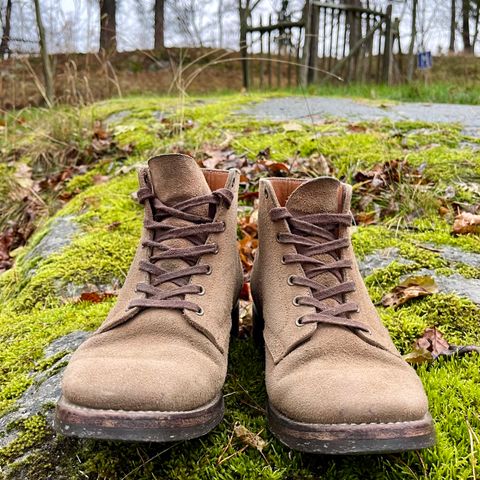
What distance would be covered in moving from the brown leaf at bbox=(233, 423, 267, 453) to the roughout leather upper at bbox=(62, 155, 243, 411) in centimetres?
12

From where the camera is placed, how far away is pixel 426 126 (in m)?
4.14

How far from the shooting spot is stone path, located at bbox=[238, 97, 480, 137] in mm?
4578

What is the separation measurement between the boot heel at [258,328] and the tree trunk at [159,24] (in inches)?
669

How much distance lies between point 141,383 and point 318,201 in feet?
2.50

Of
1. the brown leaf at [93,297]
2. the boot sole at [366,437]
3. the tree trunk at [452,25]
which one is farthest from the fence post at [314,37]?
the tree trunk at [452,25]

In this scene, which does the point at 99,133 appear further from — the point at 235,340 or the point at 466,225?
the point at 235,340

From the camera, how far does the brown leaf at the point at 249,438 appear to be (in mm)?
1270

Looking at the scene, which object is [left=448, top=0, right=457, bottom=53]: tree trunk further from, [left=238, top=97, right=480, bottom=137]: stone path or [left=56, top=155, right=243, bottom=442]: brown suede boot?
[left=56, top=155, right=243, bottom=442]: brown suede boot

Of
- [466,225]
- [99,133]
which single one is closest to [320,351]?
[466,225]

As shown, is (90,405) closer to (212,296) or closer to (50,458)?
(50,458)

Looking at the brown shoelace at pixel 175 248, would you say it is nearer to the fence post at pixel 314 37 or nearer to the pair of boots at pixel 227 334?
the pair of boots at pixel 227 334

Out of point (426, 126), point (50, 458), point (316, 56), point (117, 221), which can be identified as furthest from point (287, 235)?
point (316, 56)

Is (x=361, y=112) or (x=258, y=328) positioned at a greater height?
(x=361, y=112)

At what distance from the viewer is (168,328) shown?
1.37 m
